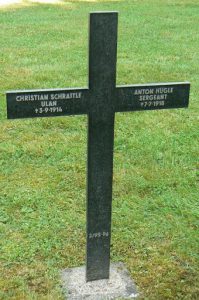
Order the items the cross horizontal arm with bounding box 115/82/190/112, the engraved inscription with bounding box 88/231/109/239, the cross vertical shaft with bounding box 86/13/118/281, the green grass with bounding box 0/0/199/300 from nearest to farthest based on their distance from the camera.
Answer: the cross vertical shaft with bounding box 86/13/118/281
the cross horizontal arm with bounding box 115/82/190/112
the engraved inscription with bounding box 88/231/109/239
the green grass with bounding box 0/0/199/300

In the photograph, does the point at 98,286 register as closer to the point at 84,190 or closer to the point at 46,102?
the point at 46,102

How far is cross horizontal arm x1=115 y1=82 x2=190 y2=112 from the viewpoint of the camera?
11.2 feet

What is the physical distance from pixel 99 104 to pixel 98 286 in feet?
4.39

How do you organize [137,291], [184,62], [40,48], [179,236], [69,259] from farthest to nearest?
1. [40,48]
2. [184,62]
3. [179,236]
4. [69,259]
5. [137,291]

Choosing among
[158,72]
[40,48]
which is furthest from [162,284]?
[40,48]

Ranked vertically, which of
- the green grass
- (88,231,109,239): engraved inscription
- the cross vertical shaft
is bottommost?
the green grass

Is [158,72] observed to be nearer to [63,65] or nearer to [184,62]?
[184,62]

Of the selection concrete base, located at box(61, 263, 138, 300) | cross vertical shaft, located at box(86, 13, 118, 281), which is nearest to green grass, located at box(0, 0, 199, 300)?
concrete base, located at box(61, 263, 138, 300)

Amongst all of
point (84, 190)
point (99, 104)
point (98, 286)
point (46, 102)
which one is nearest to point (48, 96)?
point (46, 102)

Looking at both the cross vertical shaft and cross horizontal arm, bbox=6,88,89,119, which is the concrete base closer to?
the cross vertical shaft

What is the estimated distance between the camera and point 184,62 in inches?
417

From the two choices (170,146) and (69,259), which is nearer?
(69,259)

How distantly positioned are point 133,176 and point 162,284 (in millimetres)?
1854

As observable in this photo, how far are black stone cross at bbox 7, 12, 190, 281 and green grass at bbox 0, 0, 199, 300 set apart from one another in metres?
0.53
